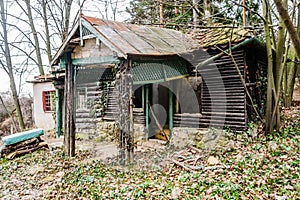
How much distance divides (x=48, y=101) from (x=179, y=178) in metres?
11.4

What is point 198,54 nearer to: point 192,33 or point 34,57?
point 192,33

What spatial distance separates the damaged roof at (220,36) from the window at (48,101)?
8923 millimetres

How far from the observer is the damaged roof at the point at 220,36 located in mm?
6525

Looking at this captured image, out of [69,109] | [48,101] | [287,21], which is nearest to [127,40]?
[69,109]

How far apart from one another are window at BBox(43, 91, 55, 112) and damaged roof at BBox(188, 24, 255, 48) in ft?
29.3

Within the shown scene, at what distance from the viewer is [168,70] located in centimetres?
709

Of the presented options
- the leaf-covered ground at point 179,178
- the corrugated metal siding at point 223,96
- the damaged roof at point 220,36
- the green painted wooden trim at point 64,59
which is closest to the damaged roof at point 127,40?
the green painted wooden trim at point 64,59

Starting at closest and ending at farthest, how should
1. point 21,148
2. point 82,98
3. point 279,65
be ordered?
point 279,65
point 21,148
point 82,98

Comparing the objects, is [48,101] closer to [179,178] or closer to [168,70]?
[168,70]

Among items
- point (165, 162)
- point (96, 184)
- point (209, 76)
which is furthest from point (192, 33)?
point (96, 184)

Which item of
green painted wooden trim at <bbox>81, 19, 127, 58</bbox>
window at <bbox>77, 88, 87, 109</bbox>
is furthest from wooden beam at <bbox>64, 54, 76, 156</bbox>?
window at <bbox>77, 88, 87, 109</bbox>

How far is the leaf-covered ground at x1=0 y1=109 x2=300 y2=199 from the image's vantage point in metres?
4.09

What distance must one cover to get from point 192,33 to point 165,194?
657cm

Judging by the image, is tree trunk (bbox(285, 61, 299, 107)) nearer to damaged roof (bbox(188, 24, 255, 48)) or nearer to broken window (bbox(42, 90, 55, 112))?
damaged roof (bbox(188, 24, 255, 48))
